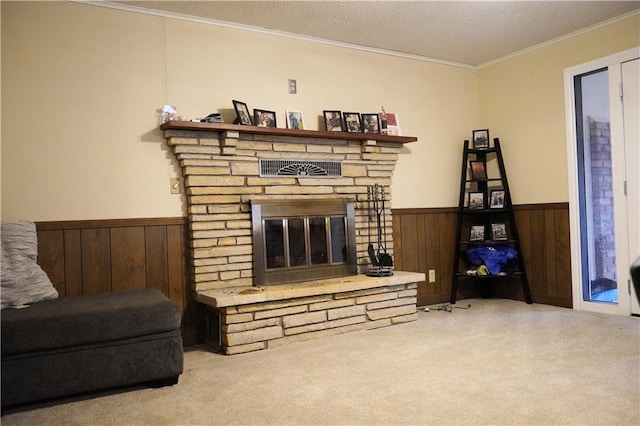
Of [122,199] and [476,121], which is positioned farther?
[476,121]

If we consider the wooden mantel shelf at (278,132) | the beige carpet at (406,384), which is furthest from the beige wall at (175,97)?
the beige carpet at (406,384)

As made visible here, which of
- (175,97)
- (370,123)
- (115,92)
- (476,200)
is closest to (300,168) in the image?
(370,123)

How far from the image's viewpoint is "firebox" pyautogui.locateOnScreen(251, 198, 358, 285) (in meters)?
3.95

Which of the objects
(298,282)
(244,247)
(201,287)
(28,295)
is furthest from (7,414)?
(298,282)

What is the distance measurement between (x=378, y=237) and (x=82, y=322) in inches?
100

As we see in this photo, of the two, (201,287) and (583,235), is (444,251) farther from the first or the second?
(201,287)

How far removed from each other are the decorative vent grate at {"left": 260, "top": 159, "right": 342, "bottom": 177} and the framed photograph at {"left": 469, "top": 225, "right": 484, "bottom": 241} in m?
1.58

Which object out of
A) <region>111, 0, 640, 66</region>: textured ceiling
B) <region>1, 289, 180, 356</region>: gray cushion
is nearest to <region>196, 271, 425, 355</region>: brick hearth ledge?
<region>1, 289, 180, 356</region>: gray cushion

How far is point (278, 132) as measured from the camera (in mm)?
3963

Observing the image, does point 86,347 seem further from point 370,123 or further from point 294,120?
point 370,123

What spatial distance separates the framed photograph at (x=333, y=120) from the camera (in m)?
4.34

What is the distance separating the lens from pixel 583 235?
4539 mm

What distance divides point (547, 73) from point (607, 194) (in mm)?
1210

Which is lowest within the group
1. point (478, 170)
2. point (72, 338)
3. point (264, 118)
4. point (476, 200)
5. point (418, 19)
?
point (72, 338)
